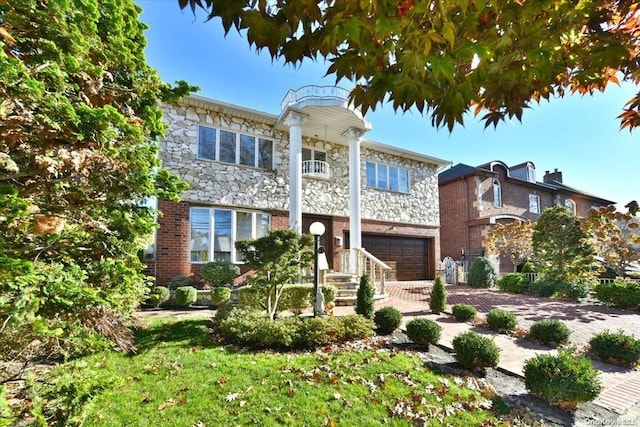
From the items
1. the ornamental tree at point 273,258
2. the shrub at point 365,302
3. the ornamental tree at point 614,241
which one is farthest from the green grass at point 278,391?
the ornamental tree at point 614,241

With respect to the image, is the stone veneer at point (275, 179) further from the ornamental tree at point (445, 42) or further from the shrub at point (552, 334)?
the ornamental tree at point (445, 42)

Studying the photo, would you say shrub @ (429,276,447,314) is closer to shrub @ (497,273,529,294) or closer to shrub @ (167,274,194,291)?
shrub @ (497,273,529,294)

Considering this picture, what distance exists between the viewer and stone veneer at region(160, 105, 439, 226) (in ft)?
34.6

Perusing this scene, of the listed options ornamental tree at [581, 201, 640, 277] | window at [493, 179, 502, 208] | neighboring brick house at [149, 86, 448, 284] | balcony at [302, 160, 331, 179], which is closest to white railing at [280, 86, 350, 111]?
neighboring brick house at [149, 86, 448, 284]

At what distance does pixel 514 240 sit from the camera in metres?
15.2

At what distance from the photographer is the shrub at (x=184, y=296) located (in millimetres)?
8570

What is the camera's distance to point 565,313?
9109 mm

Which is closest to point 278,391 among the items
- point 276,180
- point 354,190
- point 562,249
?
point 276,180

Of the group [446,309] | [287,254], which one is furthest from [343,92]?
[446,309]

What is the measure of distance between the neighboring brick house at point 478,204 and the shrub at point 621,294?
7294 millimetres

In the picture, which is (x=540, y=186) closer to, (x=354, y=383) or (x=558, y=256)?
(x=558, y=256)

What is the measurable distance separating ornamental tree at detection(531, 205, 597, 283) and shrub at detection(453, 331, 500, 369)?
956 cm

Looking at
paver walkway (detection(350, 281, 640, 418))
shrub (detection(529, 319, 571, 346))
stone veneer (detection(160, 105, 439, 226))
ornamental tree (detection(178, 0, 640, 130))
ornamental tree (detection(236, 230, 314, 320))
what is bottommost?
paver walkway (detection(350, 281, 640, 418))

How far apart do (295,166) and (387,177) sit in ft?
17.9
